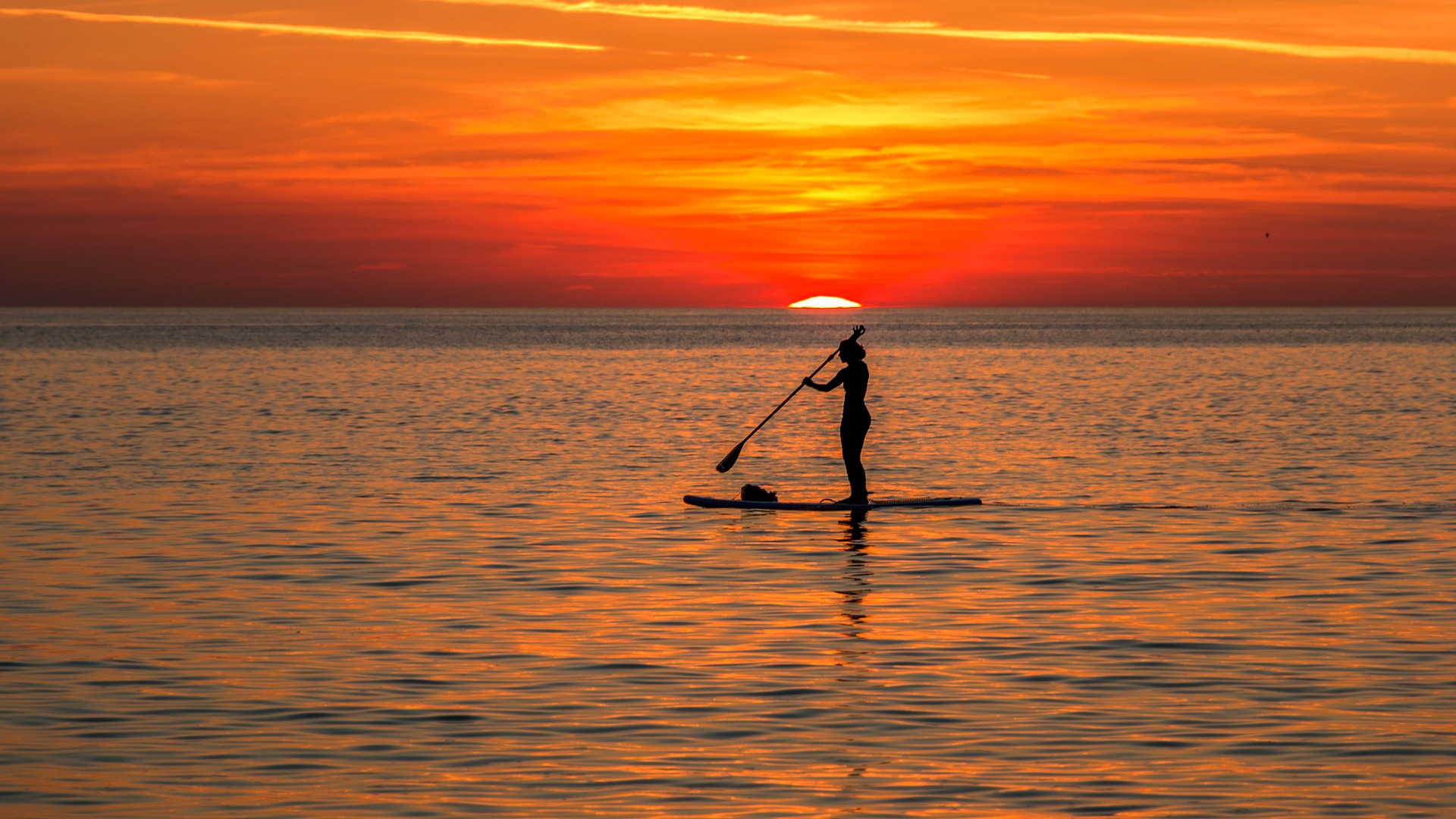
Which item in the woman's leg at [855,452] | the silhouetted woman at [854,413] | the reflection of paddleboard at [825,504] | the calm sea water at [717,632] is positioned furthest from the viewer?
the reflection of paddleboard at [825,504]

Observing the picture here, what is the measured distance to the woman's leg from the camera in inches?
858

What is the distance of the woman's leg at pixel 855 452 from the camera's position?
858 inches

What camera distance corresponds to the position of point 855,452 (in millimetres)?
22047

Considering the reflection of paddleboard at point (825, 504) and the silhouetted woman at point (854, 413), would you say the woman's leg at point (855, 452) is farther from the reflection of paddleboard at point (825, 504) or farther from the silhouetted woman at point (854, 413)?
the reflection of paddleboard at point (825, 504)

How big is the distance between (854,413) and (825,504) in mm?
1362

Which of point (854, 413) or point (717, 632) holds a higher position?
point (854, 413)

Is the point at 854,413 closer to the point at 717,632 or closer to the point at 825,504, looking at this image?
the point at 825,504

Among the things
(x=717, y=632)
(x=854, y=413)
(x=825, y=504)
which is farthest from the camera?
(x=825, y=504)

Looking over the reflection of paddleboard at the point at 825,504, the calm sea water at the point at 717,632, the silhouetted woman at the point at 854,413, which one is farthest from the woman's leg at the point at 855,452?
the calm sea water at the point at 717,632

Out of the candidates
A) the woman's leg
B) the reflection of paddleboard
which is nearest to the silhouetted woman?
the woman's leg

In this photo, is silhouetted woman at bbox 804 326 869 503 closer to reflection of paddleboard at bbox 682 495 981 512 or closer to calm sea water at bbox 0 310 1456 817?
reflection of paddleboard at bbox 682 495 981 512

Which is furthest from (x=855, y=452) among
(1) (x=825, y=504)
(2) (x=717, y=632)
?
(2) (x=717, y=632)

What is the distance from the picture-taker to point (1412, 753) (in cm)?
964

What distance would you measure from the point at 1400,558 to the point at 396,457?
64.5 feet
